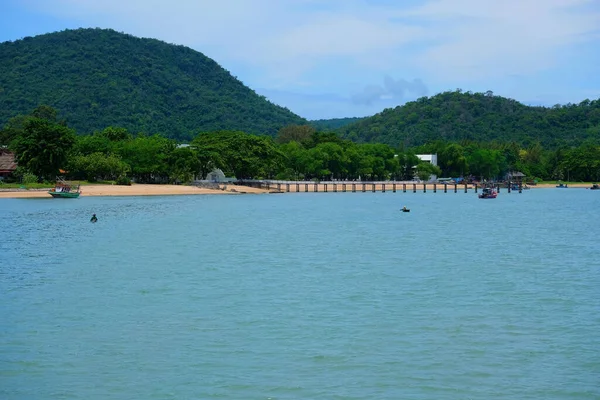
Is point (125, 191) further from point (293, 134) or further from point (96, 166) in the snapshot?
point (293, 134)

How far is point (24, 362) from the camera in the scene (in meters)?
16.2

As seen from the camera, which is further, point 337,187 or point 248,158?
point 337,187

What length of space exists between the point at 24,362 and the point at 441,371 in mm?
9208

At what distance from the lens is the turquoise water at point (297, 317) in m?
14.9

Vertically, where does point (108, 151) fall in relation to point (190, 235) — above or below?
above

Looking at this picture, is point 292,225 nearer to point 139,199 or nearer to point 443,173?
point 139,199

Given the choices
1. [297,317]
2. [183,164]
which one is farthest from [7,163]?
[297,317]

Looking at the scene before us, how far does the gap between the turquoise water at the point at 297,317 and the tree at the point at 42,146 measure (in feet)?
144

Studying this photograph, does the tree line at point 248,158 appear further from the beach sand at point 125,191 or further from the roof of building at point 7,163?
the beach sand at point 125,191

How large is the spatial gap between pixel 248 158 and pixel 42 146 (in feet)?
111

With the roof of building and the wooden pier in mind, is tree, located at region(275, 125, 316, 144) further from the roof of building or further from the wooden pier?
the roof of building

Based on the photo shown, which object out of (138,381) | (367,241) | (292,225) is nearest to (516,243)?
(367,241)

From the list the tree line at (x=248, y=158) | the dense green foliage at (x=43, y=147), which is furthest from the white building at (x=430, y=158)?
the dense green foliage at (x=43, y=147)

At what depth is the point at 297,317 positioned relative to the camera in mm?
20797
